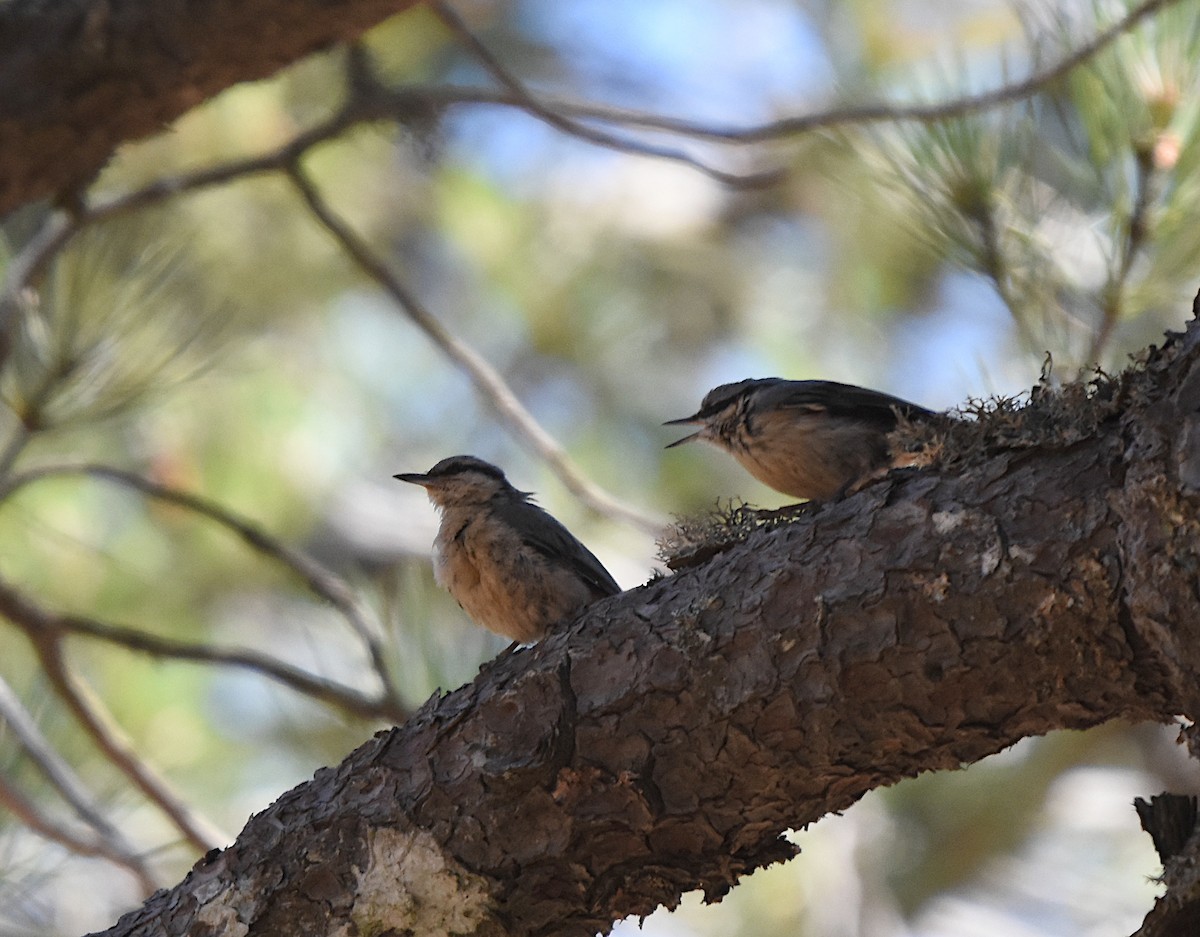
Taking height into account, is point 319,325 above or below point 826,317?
above

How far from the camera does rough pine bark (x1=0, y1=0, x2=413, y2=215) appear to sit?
147 inches

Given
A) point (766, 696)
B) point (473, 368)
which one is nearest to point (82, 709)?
point (473, 368)

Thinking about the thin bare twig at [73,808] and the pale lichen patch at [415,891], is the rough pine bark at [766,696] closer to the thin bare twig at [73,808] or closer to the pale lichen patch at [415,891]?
the pale lichen patch at [415,891]

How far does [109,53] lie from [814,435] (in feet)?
7.18

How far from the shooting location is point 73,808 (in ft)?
13.5

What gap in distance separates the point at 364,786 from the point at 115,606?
205 inches

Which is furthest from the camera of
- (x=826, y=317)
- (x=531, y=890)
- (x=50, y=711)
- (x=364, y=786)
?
(x=826, y=317)

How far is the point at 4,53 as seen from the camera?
148 inches

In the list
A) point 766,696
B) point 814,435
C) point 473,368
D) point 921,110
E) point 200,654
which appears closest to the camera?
point 766,696

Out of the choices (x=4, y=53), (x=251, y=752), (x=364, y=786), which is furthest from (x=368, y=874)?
(x=251, y=752)

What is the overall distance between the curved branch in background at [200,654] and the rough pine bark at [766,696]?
4.29 feet

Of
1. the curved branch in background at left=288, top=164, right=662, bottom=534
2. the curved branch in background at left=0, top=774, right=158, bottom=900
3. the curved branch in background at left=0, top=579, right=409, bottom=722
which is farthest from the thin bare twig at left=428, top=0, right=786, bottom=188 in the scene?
the curved branch in background at left=0, top=774, right=158, bottom=900

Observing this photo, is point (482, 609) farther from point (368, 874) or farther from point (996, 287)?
point (996, 287)

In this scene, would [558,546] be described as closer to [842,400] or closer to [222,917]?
[842,400]
